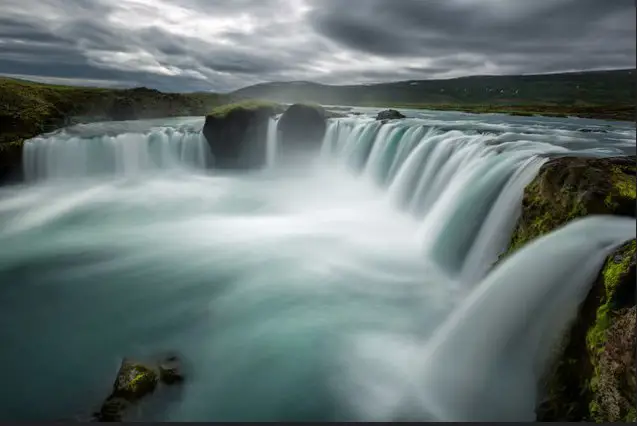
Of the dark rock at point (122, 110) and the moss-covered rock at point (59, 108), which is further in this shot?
the dark rock at point (122, 110)

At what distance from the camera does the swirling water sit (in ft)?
11.9

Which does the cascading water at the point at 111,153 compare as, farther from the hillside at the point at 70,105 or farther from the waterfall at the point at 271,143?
the waterfall at the point at 271,143

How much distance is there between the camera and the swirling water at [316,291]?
362cm

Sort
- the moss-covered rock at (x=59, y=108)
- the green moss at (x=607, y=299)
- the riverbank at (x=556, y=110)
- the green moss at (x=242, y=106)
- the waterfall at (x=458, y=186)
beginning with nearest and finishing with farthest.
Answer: the green moss at (x=607, y=299), the waterfall at (x=458, y=186), the riverbank at (x=556, y=110), the moss-covered rock at (x=59, y=108), the green moss at (x=242, y=106)

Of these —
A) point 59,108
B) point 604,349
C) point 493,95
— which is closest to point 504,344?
point 604,349

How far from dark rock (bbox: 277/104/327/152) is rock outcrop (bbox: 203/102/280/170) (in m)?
0.95

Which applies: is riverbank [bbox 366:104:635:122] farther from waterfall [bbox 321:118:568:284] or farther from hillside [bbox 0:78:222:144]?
hillside [bbox 0:78:222:144]

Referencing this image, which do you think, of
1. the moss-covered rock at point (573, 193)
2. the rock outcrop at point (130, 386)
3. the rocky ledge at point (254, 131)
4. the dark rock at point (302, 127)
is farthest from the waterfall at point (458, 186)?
the rocky ledge at point (254, 131)

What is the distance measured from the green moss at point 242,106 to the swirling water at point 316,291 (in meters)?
5.54

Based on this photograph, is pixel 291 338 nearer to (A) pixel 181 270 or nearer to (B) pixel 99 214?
(A) pixel 181 270

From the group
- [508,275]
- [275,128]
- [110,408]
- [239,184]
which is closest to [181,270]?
[110,408]

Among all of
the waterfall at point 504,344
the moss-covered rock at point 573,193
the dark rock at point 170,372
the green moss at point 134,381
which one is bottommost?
the dark rock at point 170,372

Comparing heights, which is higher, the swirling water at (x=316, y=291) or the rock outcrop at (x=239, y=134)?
the rock outcrop at (x=239, y=134)

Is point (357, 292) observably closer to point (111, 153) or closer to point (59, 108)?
point (111, 153)
